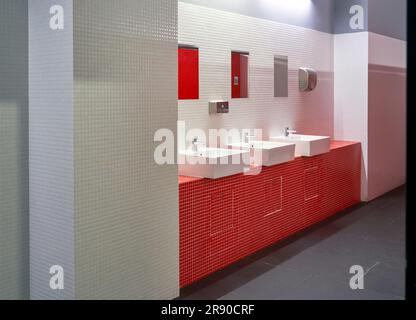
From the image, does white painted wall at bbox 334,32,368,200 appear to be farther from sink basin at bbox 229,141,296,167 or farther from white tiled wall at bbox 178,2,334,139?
sink basin at bbox 229,141,296,167

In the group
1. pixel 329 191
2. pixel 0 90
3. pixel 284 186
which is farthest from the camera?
pixel 329 191

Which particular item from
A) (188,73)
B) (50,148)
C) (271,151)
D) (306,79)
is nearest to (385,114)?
(306,79)

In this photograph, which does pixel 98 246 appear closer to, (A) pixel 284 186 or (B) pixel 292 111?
(A) pixel 284 186

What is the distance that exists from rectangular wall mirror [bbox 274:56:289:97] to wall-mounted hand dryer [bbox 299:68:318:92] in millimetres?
308

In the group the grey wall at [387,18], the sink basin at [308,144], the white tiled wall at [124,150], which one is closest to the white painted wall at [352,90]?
the grey wall at [387,18]

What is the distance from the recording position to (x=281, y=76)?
5754 mm

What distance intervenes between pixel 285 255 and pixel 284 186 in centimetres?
79

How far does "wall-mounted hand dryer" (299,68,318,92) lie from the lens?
20.0 ft

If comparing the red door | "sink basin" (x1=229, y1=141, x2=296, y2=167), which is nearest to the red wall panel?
the red door

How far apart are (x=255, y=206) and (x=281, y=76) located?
1904 mm

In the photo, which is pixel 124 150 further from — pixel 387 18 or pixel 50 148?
pixel 387 18

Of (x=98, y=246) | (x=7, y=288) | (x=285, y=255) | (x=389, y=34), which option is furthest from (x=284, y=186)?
Result: (x=389, y=34)

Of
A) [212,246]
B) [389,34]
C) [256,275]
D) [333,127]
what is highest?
[389,34]

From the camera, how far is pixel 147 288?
3.31 m
